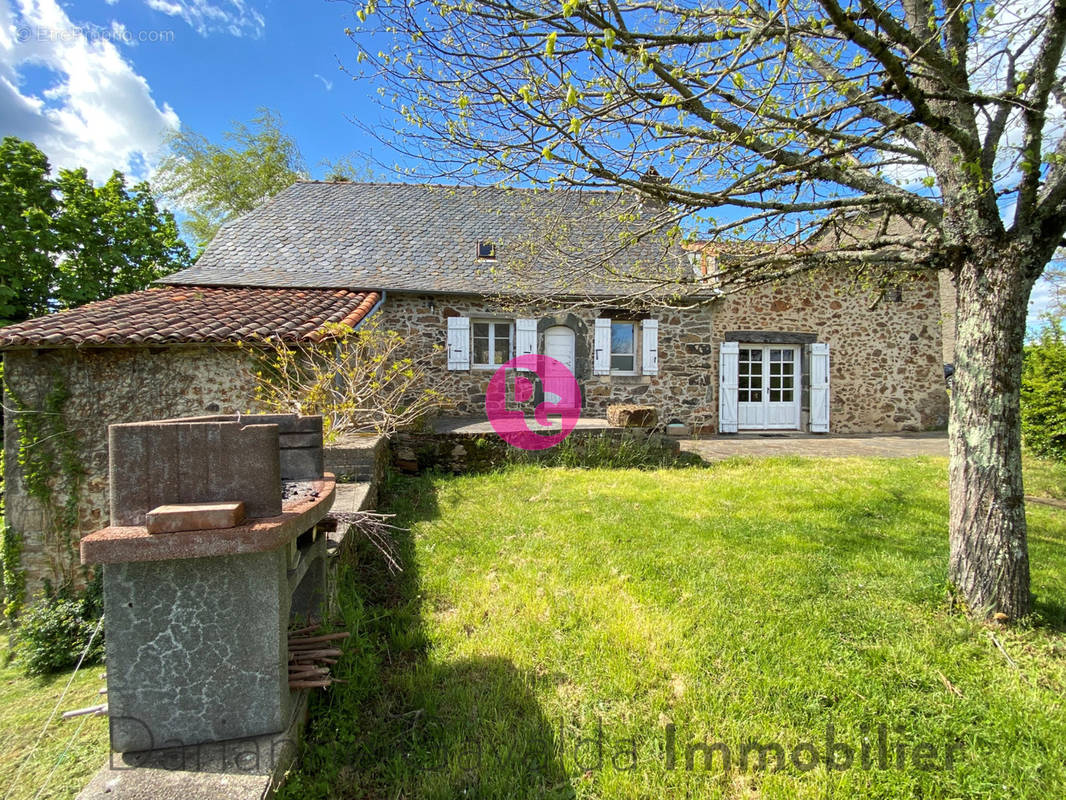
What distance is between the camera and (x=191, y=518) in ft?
4.23

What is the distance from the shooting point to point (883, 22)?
2029mm

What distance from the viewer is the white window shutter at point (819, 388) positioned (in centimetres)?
993

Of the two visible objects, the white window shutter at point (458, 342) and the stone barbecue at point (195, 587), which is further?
the white window shutter at point (458, 342)

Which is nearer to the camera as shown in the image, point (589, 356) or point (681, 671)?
point (681, 671)

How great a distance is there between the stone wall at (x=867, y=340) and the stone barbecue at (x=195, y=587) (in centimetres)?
987

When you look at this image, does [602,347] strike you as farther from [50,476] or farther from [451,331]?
[50,476]

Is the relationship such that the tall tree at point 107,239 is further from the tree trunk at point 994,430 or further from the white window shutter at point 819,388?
the white window shutter at point 819,388

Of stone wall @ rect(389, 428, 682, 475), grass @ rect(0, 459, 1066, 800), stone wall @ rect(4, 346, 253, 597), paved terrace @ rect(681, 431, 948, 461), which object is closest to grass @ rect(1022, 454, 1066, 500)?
paved terrace @ rect(681, 431, 948, 461)

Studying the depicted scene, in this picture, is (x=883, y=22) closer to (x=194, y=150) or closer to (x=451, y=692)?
(x=451, y=692)

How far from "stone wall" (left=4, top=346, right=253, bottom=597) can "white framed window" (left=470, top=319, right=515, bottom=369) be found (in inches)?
175

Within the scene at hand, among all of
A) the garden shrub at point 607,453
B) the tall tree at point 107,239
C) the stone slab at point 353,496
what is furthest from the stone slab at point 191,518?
the tall tree at point 107,239

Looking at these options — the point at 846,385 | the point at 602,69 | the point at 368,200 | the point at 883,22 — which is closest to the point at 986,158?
the point at 883,22

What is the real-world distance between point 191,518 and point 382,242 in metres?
9.05

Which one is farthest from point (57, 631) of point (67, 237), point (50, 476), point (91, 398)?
point (67, 237)
